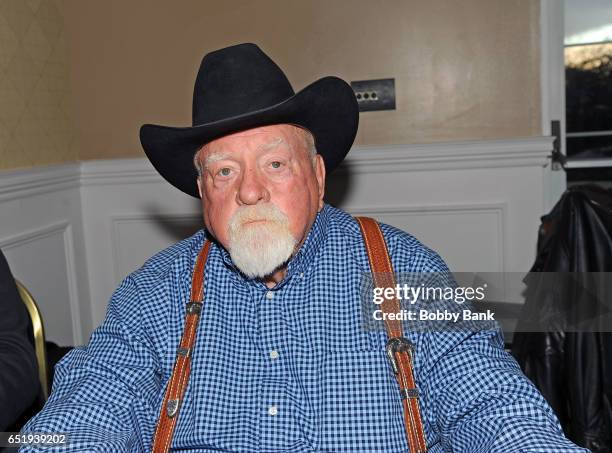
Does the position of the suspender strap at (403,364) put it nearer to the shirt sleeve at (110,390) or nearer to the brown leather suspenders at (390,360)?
the brown leather suspenders at (390,360)

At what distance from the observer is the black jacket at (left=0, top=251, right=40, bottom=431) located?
5.59ft

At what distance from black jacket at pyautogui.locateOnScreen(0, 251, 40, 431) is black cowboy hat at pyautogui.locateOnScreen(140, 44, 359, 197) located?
1.86 feet

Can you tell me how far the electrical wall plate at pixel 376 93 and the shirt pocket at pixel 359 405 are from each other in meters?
1.54

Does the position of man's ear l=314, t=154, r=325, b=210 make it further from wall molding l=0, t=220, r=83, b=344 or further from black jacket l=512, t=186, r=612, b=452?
wall molding l=0, t=220, r=83, b=344

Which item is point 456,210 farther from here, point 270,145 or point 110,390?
point 110,390

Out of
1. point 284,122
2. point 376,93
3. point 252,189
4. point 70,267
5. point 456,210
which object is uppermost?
point 376,93

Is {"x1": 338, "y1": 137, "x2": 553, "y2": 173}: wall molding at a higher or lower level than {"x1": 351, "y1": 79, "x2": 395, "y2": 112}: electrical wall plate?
lower

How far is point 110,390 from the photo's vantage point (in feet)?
4.95

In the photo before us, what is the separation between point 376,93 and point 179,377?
1.68m

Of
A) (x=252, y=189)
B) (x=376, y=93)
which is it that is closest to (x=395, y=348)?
(x=252, y=189)

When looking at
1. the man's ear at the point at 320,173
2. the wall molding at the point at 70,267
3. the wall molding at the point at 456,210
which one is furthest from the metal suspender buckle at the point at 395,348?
the wall molding at the point at 70,267

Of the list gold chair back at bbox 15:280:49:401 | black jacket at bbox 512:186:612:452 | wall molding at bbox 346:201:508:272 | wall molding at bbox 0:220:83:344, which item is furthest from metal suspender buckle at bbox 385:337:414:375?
wall molding at bbox 0:220:83:344

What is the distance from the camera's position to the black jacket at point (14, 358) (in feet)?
5.59

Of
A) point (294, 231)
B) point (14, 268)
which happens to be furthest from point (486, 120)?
point (14, 268)
